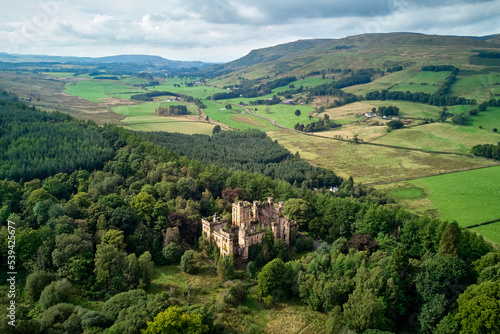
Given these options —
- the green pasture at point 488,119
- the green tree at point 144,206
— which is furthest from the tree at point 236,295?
the green pasture at point 488,119

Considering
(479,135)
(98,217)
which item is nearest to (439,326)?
(98,217)

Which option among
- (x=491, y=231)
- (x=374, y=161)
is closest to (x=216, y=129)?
(x=374, y=161)

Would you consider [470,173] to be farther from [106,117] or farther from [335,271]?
[106,117]

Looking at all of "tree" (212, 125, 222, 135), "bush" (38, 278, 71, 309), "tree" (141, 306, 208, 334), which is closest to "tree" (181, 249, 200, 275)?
"tree" (141, 306, 208, 334)

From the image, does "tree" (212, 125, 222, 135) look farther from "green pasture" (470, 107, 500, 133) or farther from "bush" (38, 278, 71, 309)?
"bush" (38, 278, 71, 309)

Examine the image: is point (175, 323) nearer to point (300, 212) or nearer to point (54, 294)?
point (54, 294)

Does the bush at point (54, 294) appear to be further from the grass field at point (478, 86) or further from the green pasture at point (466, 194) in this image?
the grass field at point (478, 86)
